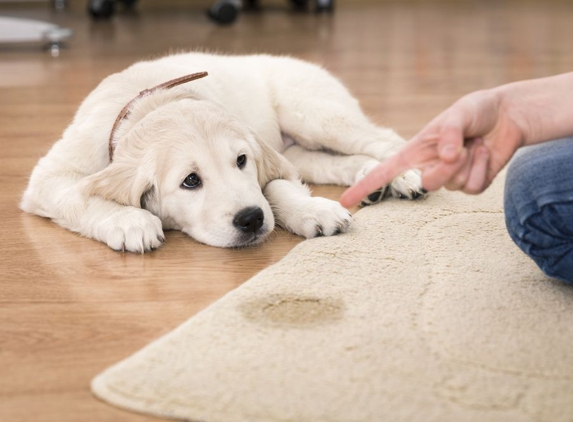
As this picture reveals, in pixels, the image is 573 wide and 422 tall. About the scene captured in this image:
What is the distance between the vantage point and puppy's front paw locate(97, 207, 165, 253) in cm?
199

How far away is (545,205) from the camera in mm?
1515

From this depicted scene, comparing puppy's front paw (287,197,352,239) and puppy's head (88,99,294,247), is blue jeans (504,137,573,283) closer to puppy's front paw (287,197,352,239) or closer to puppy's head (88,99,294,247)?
puppy's front paw (287,197,352,239)

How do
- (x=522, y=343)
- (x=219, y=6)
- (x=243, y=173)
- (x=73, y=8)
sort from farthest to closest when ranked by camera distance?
(x=73, y=8) < (x=219, y=6) < (x=243, y=173) < (x=522, y=343)

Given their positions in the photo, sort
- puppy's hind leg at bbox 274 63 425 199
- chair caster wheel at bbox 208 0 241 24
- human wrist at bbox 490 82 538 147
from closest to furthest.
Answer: human wrist at bbox 490 82 538 147 → puppy's hind leg at bbox 274 63 425 199 → chair caster wheel at bbox 208 0 241 24

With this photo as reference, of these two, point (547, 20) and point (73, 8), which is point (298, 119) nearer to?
point (547, 20)

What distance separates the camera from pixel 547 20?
6305 millimetres

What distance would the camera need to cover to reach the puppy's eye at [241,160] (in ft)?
6.89

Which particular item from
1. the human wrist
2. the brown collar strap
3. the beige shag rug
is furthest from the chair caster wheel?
the human wrist

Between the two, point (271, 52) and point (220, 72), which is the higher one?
point (220, 72)

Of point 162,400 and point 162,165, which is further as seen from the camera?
point 162,165

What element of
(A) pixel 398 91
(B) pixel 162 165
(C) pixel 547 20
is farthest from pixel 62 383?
(C) pixel 547 20

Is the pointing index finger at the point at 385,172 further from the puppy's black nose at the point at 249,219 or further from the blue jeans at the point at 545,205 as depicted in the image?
the puppy's black nose at the point at 249,219

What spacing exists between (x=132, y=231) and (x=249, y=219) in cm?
27

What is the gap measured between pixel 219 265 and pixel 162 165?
28cm
